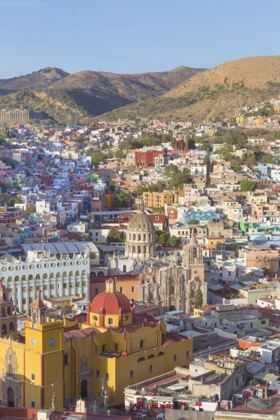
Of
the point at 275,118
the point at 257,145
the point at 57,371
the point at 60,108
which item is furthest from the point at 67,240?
the point at 60,108

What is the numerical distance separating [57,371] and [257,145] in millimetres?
55997

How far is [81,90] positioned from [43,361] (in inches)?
4508

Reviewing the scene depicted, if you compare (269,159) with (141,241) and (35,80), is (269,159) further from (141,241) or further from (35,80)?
(35,80)

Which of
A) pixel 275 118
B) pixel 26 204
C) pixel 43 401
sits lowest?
pixel 43 401

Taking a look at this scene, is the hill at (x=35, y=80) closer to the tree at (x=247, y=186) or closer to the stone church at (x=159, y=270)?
the tree at (x=247, y=186)

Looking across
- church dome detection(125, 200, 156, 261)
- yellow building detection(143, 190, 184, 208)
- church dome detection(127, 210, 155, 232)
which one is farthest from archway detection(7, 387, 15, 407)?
yellow building detection(143, 190, 184, 208)

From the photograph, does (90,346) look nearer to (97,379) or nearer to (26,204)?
(97,379)

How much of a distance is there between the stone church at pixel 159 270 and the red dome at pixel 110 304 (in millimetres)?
8579

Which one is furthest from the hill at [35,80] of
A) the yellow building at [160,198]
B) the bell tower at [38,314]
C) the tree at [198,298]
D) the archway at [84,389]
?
the bell tower at [38,314]

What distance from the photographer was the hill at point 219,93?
99000 millimetres

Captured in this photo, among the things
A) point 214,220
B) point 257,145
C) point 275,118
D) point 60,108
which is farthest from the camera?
point 60,108

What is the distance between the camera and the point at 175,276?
35812mm

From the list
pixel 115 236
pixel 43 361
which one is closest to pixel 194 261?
pixel 115 236

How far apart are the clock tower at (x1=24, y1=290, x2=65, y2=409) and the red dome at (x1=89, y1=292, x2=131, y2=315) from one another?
116 inches
